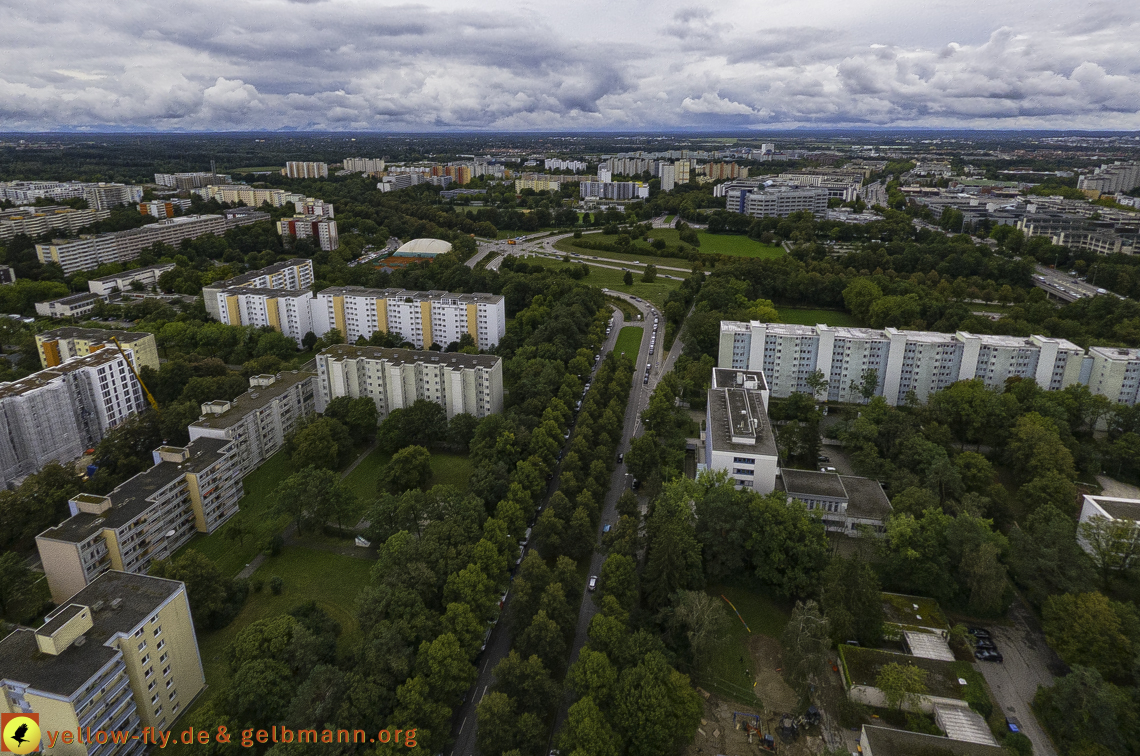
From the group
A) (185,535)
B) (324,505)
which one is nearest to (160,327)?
(185,535)

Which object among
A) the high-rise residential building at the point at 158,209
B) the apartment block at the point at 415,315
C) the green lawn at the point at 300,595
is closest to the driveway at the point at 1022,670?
the green lawn at the point at 300,595

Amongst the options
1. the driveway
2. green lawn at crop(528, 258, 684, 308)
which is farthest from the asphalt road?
green lawn at crop(528, 258, 684, 308)

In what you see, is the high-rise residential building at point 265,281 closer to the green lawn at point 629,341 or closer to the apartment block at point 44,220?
the green lawn at point 629,341

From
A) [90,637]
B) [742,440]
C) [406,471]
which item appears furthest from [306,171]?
[90,637]

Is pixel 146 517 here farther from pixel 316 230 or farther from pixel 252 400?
pixel 316 230

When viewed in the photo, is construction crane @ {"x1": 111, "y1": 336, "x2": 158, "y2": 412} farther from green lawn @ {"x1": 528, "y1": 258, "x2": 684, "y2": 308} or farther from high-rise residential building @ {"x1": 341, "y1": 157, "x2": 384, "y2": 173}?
high-rise residential building @ {"x1": 341, "y1": 157, "x2": 384, "y2": 173}

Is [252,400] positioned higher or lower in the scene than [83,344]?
lower

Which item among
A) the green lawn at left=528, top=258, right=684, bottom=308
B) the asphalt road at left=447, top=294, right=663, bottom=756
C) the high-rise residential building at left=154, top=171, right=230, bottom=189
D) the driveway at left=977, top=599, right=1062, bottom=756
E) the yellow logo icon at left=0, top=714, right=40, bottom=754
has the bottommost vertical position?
the driveway at left=977, top=599, right=1062, bottom=756
